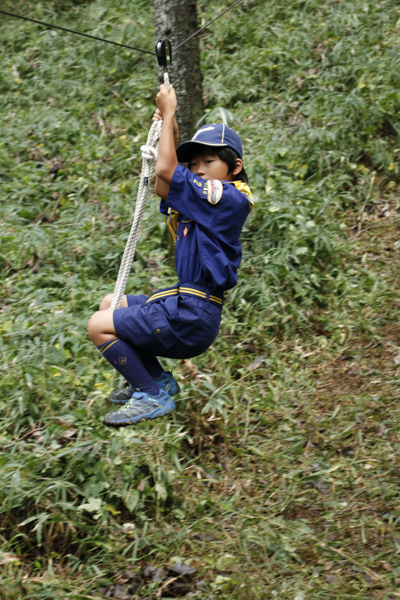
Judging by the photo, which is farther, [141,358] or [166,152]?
[141,358]

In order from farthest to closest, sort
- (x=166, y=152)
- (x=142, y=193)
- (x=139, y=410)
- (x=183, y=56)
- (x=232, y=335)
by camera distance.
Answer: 1. (x=232, y=335)
2. (x=183, y=56)
3. (x=142, y=193)
4. (x=139, y=410)
5. (x=166, y=152)

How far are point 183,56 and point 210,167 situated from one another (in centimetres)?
220

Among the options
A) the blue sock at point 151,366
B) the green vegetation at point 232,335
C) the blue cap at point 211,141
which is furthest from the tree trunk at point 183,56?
the blue sock at point 151,366

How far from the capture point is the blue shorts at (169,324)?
2.67m

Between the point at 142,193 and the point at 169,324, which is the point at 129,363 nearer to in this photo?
the point at 169,324

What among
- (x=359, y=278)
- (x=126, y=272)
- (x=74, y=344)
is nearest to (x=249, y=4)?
(x=359, y=278)

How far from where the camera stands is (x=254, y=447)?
425 cm

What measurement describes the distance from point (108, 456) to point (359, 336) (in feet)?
7.67

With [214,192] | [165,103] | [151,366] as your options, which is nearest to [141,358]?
[151,366]

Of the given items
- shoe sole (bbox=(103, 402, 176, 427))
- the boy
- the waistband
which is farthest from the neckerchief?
shoe sole (bbox=(103, 402, 176, 427))

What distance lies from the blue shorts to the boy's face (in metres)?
0.60

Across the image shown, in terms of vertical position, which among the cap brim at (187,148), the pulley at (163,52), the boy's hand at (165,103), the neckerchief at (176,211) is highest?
the pulley at (163,52)

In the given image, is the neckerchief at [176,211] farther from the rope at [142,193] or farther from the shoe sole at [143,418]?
the shoe sole at [143,418]

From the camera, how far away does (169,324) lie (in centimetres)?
267
